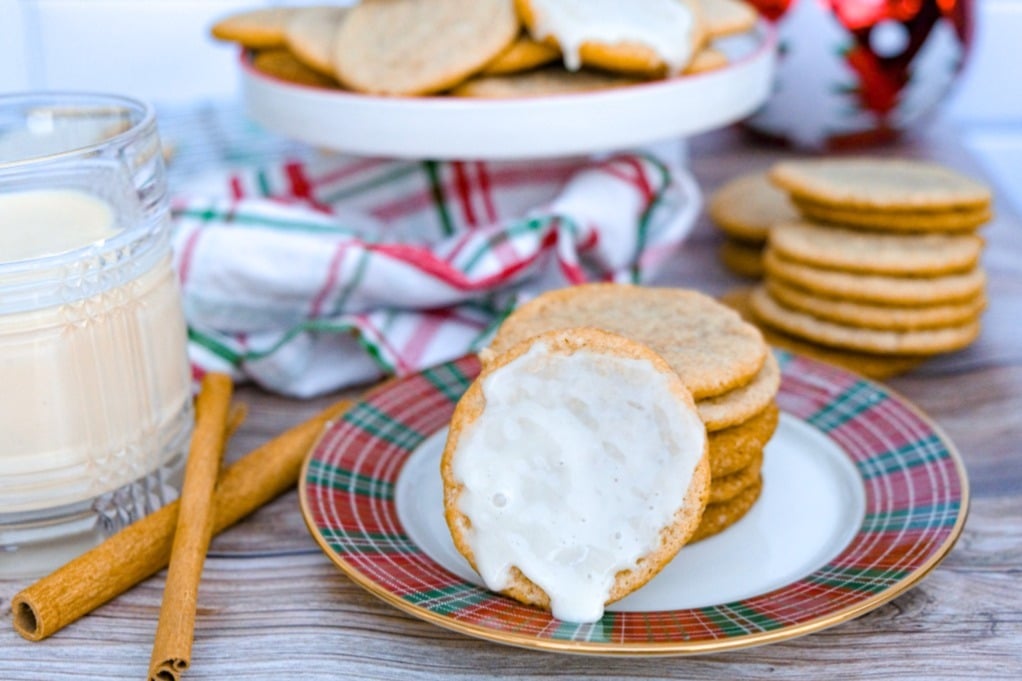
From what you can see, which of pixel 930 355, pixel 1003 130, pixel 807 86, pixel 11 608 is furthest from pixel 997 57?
pixel 11 608

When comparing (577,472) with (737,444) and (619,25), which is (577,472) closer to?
(737,444)

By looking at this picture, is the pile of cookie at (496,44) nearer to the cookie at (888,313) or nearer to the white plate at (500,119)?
the white plate at (500,119)

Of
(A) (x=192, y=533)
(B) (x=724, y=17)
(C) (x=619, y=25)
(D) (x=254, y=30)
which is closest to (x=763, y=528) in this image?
(A) (x=192, y=533)


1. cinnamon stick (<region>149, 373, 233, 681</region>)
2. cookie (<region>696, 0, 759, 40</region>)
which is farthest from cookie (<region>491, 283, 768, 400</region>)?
cookie (<region>696, 0, 759, 40</region>)

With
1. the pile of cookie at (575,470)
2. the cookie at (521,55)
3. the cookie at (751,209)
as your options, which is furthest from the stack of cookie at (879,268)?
the pile of cookie at (575,470)

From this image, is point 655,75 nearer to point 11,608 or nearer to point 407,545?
point 407,545

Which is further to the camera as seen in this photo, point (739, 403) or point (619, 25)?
point (619, 25)
